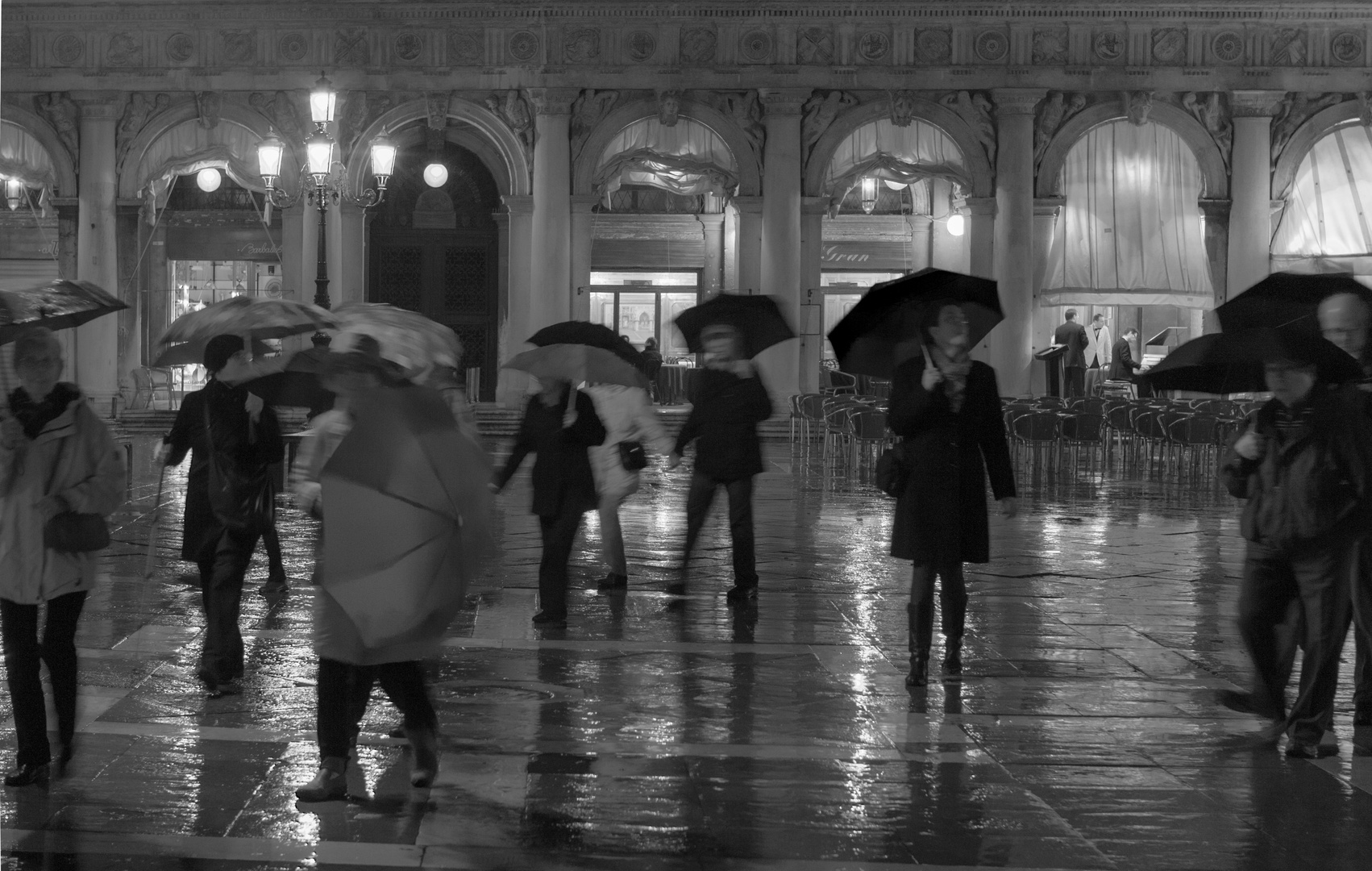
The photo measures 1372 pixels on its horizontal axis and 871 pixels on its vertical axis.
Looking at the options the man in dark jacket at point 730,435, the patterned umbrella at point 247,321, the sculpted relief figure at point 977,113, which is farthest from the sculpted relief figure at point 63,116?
the patterned umbrella at point 247,321

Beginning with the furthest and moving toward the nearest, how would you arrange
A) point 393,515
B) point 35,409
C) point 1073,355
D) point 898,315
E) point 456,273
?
point 456,273, point 1073,355, point 898,315, point 35,409, point 393,515

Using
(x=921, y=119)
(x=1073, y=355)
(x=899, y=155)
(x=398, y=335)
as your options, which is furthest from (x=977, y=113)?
(x=398, y=335)

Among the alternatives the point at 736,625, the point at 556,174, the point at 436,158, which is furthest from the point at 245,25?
the point at 736,625

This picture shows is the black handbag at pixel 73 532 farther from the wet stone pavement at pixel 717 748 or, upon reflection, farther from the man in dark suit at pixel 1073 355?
the man in dark suit at pixel 1073 355

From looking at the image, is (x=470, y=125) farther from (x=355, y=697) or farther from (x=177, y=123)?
(x=355, y=697)

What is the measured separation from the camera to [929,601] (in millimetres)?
7254

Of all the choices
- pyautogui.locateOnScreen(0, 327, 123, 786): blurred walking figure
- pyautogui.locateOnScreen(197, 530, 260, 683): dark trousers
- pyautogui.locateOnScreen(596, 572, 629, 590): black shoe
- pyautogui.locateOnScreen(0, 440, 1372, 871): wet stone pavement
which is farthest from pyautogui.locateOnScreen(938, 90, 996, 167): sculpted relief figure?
pyautogui.locateOnScreen(0, 327, 123, 786): blurred walking figure

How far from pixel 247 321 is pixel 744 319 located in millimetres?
3234

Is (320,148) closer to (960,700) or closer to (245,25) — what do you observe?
(245,25)

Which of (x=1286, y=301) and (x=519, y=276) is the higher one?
(x=519, y=276)

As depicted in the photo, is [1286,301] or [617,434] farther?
[617,434]

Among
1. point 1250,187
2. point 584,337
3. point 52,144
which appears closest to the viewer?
point 584,337

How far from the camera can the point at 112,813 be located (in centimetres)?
522

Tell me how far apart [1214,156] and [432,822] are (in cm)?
2528
